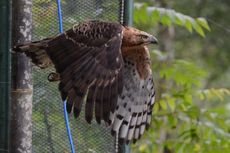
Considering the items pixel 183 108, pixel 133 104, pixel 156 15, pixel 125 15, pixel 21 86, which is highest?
pixel 125 15

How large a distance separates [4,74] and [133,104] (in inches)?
35.7

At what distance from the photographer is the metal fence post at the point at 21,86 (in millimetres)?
3693

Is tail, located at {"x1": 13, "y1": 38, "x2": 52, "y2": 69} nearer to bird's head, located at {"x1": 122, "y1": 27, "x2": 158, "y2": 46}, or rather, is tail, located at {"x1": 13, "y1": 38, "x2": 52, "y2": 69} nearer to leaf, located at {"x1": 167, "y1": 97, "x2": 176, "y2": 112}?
bird's head, located at {"x1": 122, "y1": 27, "x2": 158, "y2": 46}

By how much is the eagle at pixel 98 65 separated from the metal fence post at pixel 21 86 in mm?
91

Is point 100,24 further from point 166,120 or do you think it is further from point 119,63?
point 166,120

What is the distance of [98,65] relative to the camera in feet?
11.8

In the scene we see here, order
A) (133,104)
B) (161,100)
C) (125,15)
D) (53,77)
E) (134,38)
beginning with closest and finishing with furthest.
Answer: (53,77)
(134,38)
(133,104)
(125,15)
(161,100)

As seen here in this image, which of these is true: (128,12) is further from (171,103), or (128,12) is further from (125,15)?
(171,103)

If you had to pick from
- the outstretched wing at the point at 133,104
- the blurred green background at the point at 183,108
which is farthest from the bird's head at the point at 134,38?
the blurred green background at the point at 183,108

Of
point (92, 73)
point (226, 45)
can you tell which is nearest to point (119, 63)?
point (92, 73)

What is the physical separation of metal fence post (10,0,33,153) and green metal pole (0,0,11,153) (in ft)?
0.10

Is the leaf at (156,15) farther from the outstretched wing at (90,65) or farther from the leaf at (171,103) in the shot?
the outstretched wing at (90,65)

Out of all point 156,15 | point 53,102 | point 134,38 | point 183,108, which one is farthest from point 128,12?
point 183,108

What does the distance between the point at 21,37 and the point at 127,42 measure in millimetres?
647
